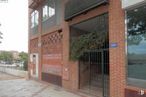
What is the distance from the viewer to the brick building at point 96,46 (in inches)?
394

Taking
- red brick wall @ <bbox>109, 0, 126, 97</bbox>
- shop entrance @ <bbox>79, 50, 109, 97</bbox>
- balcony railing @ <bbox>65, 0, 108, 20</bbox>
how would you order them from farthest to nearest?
1. shop entrance @ <bbox>79, 50, 109, 97</bbox>
2. balcony railing @ <bbox>65, 0, 108, 20</bbox>
3. red brick wall @ <bbox>109, 0, 126, 97</bbox>

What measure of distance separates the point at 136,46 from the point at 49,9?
39.1ft

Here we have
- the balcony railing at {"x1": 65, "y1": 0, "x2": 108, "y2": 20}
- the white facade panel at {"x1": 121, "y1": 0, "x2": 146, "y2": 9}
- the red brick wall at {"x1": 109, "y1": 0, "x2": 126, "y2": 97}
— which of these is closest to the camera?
the white facade panel at {"x1": 121, "y1": 0, "x2": 146, "y2": 9}

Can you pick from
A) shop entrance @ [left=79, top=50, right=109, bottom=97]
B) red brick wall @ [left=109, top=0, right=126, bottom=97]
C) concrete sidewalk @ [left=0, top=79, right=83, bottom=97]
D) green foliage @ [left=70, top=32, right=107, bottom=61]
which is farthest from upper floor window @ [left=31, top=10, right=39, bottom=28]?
red brick wall @ [left=109, top=0, right=126, bottom=97]

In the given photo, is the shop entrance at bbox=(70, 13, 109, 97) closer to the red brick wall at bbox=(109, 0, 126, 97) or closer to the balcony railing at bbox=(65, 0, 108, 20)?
the balcony railing at bbox=(65, 0, 108, 20)

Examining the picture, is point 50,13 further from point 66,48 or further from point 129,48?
point 129,48

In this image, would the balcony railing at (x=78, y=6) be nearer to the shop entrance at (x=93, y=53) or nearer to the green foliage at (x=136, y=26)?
the shop entrance at (x=93, y=53)

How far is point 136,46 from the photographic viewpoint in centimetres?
1002

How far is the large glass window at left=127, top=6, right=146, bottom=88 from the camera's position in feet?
31.6

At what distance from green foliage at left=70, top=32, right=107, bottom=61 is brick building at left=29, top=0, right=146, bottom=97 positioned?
0.26 feet

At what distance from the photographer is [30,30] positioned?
26812 mm

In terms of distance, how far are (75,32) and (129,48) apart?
6.66 m

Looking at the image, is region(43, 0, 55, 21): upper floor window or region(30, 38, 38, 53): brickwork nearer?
region(43, 0, 55, 21): upper floor window

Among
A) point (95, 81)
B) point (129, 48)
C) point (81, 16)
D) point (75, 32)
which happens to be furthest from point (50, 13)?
point (129, 48)
